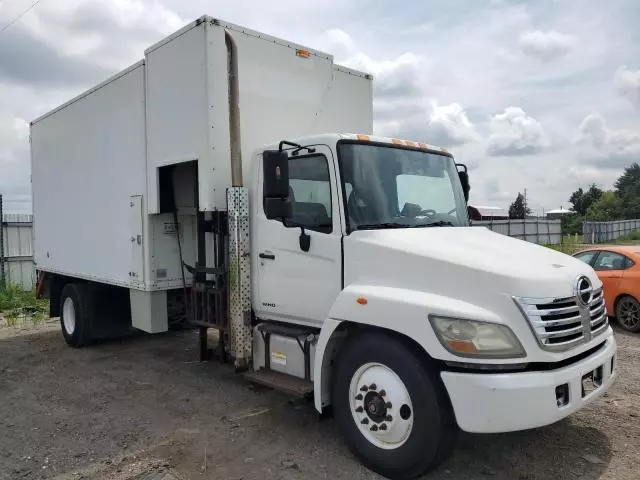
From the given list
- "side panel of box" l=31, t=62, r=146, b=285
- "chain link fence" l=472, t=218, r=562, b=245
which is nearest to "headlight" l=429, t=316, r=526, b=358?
"side panel of box" l=31, t=62, r=146, b=285

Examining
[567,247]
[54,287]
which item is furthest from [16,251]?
[567,247]

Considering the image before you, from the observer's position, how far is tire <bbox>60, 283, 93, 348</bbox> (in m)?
8.03

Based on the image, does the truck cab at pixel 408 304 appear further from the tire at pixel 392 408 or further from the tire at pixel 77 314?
the tire at pixel 77 314

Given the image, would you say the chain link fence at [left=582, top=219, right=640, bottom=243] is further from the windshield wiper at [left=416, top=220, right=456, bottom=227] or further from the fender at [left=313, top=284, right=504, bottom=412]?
the fender at [left=313, top=284, right=504, bottom=412]

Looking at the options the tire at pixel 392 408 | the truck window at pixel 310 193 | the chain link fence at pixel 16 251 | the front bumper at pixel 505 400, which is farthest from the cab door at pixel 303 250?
the chain link fence at pixel 16 251

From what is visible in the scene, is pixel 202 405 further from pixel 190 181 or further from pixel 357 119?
pixel 357 119

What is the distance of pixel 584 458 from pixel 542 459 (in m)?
0.33

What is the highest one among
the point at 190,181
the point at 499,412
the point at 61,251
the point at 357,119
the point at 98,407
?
the point at 357,119

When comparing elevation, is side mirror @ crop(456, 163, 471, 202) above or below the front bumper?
above

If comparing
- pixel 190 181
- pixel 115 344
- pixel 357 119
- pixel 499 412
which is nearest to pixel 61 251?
pixel 115 344

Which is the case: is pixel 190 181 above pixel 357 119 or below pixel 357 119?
below

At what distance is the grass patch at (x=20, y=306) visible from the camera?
1137 centimetres

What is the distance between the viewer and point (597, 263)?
9938 millimetres

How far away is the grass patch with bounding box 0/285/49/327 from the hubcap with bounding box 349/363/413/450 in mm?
9330
